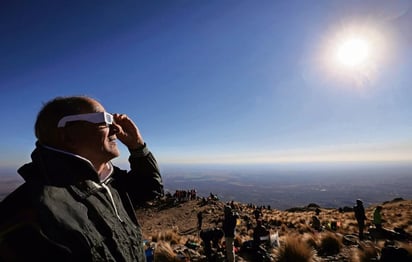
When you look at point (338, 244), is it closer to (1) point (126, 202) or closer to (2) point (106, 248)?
(1) point (126, 202)

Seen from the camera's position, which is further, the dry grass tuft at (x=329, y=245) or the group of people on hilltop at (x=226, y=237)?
the dry grass tuft at (x=329, y=245)

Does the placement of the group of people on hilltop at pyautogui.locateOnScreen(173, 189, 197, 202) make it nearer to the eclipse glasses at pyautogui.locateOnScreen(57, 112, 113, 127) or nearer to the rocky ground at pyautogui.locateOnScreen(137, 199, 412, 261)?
the rocky ground at pyautogui.locateOnScreen(137, 199, 412, 261)

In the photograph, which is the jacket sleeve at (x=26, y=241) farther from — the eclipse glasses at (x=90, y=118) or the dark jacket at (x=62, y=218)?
the eclipse glasses at (x=90, y=118)

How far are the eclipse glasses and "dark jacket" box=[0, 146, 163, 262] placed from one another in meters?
0.24

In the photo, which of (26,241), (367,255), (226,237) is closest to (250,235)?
(226,237)

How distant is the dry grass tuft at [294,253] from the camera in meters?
6.92

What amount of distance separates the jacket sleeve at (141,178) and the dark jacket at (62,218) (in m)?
0.62

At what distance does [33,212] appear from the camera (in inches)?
46.9

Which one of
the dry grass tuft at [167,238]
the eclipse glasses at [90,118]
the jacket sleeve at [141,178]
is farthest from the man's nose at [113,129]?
the dry grass tuft at [167,238]

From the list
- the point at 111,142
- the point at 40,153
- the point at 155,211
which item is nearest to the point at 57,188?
the point at 40,153

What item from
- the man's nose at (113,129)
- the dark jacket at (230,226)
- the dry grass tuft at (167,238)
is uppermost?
the man's nose at (113,129)

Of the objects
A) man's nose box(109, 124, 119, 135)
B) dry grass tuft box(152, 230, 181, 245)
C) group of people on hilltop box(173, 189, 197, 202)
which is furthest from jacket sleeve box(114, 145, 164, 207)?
group of people on hilltop box(173, 189, 197, 202)

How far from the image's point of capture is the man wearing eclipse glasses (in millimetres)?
1158

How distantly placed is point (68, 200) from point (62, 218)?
0.49 ft
